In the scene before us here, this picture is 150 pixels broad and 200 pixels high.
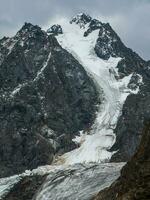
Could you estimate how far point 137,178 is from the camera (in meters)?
25.2

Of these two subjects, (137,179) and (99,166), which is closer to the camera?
(137,179)

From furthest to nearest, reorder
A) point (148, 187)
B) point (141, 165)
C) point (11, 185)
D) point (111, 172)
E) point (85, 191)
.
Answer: point (11, 185) < point (111, 172) < point (85, 191) < point (141, 165) < point (148, 187)

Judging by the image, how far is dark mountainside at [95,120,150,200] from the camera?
23.9 meters

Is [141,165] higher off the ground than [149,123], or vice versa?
[149,123]

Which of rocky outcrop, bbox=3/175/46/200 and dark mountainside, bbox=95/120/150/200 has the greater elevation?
rocky outcrop, bbox=3/175/46/200

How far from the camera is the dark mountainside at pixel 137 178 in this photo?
2392 cm

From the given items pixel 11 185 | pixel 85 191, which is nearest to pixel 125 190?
pixel 85 191

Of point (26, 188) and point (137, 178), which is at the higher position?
point (26, 188)

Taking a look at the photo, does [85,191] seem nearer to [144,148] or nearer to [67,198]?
[67,198]

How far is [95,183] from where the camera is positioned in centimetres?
4631

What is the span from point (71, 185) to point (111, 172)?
304 centimetres

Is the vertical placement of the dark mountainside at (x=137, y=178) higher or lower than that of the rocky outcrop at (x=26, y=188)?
lower

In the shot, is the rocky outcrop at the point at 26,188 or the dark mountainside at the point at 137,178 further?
the rocky outcrop at the point at 26,188

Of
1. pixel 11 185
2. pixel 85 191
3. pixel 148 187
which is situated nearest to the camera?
pixel 148 187
